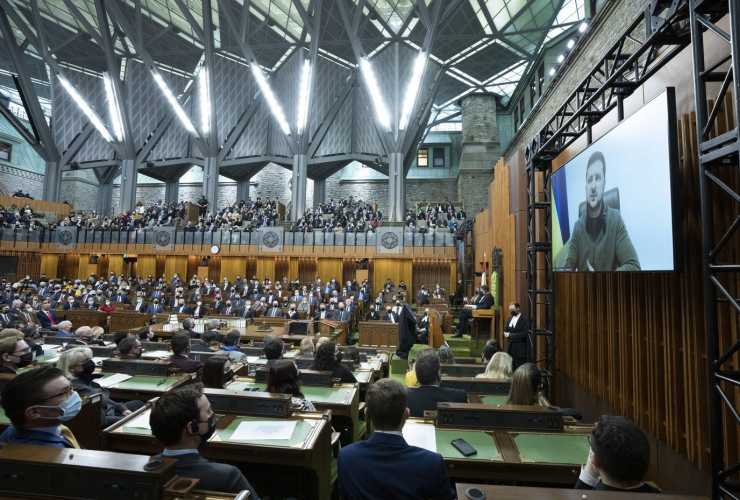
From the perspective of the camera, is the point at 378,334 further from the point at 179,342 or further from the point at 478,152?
the point at 478,152

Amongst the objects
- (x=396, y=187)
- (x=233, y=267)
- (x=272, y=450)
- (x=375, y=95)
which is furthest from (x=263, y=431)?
(x=375, y=95)

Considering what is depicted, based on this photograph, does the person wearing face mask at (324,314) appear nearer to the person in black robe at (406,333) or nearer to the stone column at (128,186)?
the person in black robe at (406,333)

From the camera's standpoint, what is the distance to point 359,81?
24.8 metres

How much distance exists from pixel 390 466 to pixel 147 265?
77.5ft

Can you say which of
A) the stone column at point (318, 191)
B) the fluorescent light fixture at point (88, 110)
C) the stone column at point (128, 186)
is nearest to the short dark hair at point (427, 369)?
the stone column at point (318, 191)

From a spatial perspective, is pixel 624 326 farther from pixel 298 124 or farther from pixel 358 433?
pixel 298 124

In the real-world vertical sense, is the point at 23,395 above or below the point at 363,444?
above

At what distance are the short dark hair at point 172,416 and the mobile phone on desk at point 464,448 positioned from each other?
156cm

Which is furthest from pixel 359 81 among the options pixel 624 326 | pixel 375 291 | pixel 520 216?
pixel 624 326

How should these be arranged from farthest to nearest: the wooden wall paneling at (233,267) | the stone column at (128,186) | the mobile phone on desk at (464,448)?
the stone column at (128,186)
the wooden wall paneling at (233,267)
the mobile phone on desk at (464,448)

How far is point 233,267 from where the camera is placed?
21.4m

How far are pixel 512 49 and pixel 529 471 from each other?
2397cm

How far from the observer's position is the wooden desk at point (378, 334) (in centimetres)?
1031

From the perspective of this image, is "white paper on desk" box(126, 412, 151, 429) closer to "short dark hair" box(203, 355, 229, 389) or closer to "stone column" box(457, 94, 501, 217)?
"short dark hair" box(203, 355, 229, 389)
